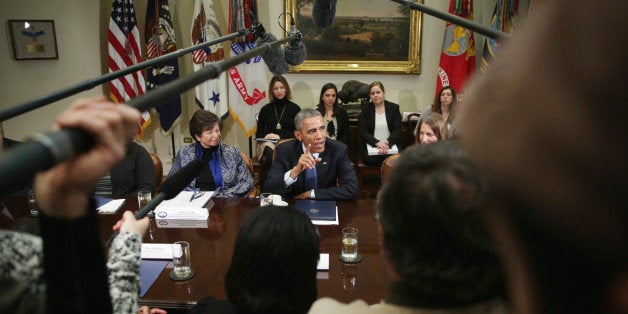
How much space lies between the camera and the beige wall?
521 centimetres

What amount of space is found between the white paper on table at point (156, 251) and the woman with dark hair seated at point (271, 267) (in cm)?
69

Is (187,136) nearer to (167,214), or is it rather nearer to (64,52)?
(64,52)

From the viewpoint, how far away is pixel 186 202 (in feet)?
8.61

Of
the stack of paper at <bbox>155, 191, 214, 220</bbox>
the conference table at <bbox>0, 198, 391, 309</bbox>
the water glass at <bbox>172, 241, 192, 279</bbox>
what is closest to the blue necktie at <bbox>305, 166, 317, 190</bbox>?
the conference table at <bbox>0, 198, 391, 309</bbox>

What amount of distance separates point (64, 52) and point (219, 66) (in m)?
5.85

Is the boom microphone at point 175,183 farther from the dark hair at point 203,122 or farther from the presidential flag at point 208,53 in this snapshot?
the presidential flag at point 208,53

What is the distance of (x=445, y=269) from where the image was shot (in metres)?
0.82

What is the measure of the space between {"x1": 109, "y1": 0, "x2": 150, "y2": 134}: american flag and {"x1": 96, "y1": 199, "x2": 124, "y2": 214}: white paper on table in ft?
8.98

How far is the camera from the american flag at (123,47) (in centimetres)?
530

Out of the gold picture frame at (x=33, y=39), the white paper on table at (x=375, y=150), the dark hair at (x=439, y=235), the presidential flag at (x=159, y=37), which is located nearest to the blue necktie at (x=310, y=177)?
the white paper on table at (x=375, y=150)

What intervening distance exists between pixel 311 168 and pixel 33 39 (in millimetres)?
4377

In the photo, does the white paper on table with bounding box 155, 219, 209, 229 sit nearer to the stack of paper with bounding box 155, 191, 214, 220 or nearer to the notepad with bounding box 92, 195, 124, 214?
the stack of paper with bounding box 155, 191, 214, 220

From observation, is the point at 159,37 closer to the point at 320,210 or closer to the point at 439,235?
the point at 320,210

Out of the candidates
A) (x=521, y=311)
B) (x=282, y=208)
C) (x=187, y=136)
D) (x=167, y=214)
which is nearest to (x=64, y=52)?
(x=187, y=136)
